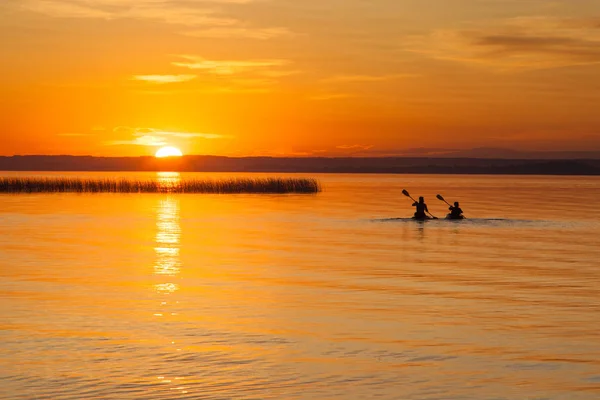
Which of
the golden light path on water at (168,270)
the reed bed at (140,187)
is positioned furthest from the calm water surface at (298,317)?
the reed bed at (140,187)

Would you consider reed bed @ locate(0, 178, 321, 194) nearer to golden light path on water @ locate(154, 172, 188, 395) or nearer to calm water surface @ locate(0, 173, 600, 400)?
golden light path on water @ locate(154, 172, 188, 395)

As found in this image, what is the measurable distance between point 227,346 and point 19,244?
20669 mm

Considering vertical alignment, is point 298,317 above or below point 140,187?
below

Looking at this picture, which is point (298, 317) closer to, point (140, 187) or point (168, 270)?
point (168, 270)

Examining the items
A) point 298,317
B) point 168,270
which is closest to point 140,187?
point 168,270

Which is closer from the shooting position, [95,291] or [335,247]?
[95,291]

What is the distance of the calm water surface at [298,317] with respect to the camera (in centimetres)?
1216

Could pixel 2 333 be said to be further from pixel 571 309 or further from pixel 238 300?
pixel 571 309

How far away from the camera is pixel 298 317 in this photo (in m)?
17.3

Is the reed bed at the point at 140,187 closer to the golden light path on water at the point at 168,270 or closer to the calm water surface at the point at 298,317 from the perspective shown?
the golden light path on water at the point at 168,270

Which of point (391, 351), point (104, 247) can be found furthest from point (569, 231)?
point (391, 351)

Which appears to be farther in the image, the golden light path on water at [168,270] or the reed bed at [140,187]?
the reed bed at [140,187]

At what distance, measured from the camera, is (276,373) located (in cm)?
1270

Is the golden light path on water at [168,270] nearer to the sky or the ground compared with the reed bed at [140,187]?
nearer to the ground
